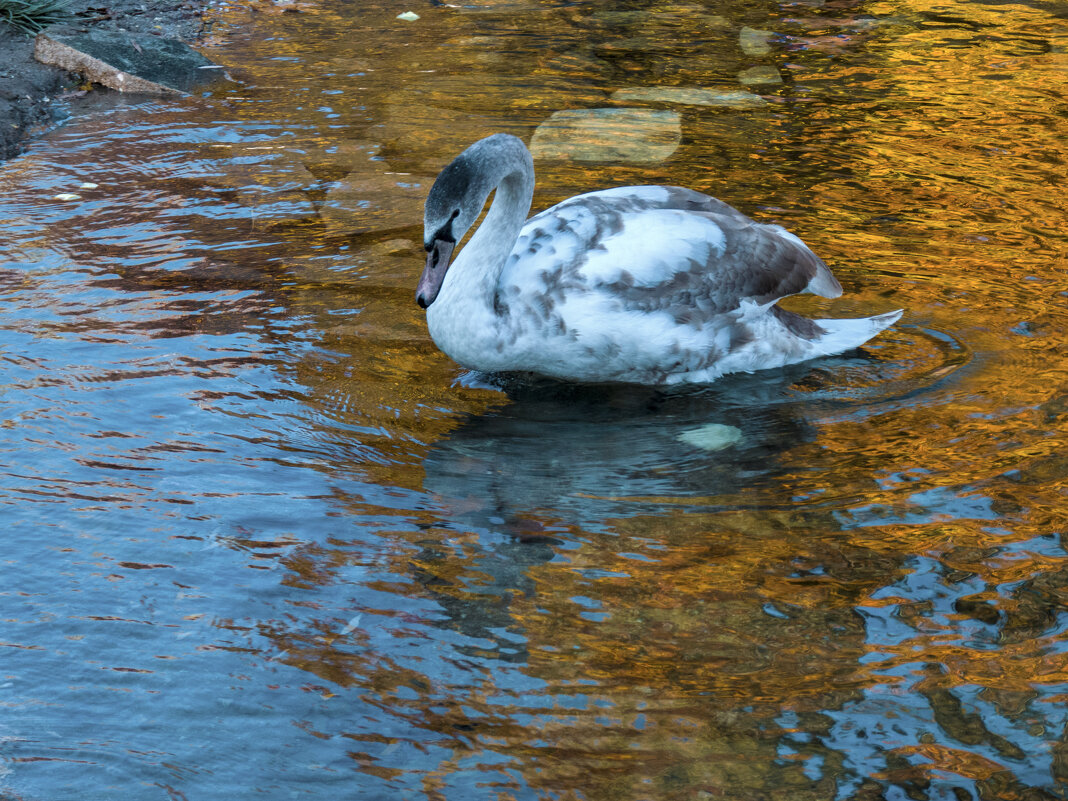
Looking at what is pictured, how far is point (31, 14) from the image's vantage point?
8.70 metres

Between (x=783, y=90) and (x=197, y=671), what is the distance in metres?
6.48

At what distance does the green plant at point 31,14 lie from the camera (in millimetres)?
8602

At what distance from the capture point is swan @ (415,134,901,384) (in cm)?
424

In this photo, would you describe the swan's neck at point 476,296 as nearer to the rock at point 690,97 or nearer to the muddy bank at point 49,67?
the rock at point 690,97

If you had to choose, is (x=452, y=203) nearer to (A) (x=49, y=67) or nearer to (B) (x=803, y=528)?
(B) (x=803, y=528)

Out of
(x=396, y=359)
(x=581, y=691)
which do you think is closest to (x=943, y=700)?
(x=581, y=691)

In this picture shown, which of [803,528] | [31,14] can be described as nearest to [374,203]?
[803,528]

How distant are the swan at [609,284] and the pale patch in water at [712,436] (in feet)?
1.16

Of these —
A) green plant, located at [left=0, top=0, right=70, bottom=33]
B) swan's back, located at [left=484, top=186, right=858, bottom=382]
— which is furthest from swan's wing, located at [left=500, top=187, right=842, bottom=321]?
green plant, located at [left=0, top=0, right=70, bottom=33]

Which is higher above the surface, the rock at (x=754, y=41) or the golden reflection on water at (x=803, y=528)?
the rock at (x=754, y=41)

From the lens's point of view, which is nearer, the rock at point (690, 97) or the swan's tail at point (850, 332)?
the swan's tail at point (850, 332)

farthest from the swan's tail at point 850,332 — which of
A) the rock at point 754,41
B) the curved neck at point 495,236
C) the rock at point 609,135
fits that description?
the rock at point 754,41

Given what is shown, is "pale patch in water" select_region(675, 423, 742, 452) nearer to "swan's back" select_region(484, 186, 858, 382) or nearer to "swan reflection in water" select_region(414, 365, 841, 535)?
"swan reflection in water" select_region(414, 365, 841, 535)

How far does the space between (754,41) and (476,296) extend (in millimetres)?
6000
